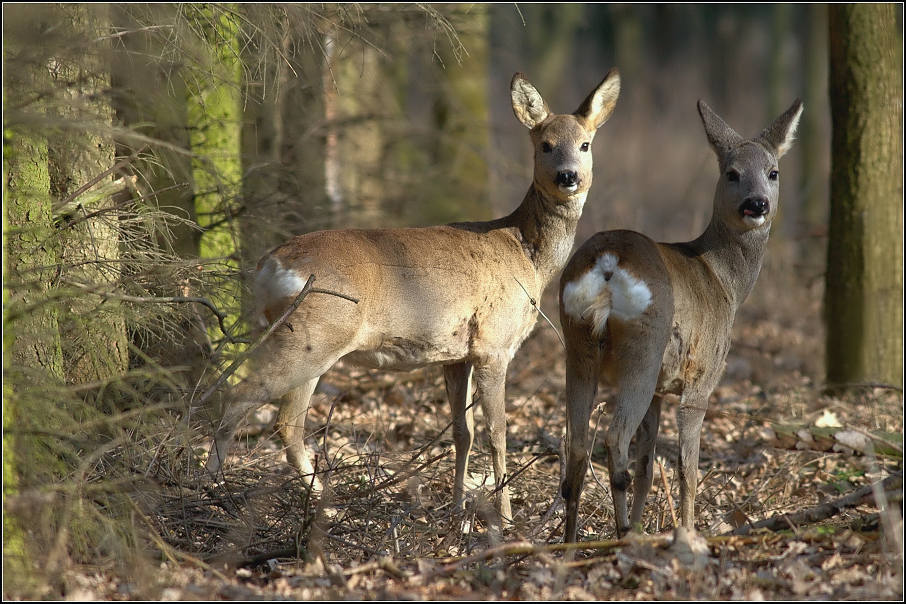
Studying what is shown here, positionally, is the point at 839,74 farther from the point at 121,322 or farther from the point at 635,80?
the point at 635,80

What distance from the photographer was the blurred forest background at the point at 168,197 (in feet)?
13.0

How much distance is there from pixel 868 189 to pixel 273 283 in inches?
195

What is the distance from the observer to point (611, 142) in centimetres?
2127

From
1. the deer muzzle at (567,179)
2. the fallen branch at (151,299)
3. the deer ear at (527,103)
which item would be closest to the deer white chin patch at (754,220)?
the deer muzzle at (567,179)

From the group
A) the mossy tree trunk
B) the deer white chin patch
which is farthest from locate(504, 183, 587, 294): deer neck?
the mossy tree trunk

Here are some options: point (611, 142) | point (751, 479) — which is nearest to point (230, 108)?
point (751, 479)

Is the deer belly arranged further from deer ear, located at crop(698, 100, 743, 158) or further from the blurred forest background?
deer ear, located at crop(698, 100, 743, 158)

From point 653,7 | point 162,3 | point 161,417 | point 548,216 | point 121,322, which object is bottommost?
point 161,417

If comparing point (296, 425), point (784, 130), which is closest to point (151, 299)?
point (296, 425)

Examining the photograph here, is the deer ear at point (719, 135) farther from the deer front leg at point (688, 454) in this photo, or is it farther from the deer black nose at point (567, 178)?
the deer front leg at point (688, 454)

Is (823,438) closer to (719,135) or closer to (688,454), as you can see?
(688,454)

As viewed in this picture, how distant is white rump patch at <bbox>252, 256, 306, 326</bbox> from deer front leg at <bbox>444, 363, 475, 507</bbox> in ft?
4.05

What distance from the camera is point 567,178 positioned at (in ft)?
20.1

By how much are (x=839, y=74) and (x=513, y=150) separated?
1116 centimetres
